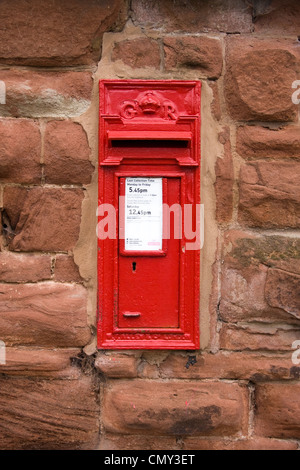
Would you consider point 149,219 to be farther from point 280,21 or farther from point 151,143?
point 280,21

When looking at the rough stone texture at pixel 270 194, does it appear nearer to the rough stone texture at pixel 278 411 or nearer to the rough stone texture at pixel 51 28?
the rough stone texture at pixel 278 411

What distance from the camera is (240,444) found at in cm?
176

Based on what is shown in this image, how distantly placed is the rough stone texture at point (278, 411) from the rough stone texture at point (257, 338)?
0.17 metres

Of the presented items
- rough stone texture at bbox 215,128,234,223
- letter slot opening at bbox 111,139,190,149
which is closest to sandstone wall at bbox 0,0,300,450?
rough stone texture at bbox 215,128,234,223

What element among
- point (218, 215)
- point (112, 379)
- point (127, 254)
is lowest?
point (112, 379)

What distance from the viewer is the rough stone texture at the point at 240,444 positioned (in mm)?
1758

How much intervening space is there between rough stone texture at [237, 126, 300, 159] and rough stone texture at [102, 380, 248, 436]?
3.17 feet

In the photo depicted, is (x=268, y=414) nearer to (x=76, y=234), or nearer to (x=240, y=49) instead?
(x=76, y=234)

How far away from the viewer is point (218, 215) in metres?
1.77

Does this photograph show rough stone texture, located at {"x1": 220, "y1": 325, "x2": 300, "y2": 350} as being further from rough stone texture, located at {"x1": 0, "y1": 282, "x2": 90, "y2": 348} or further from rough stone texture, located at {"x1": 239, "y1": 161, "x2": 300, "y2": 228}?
rough stone texture, located at {"x1": 0, "y1": 282, "x2": 90, "y2": 348}

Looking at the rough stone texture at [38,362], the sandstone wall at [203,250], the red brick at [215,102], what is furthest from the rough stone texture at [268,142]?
the rough stone texture at [38,362]

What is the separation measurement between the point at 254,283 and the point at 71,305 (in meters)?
0.76

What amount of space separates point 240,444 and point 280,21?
176cm
